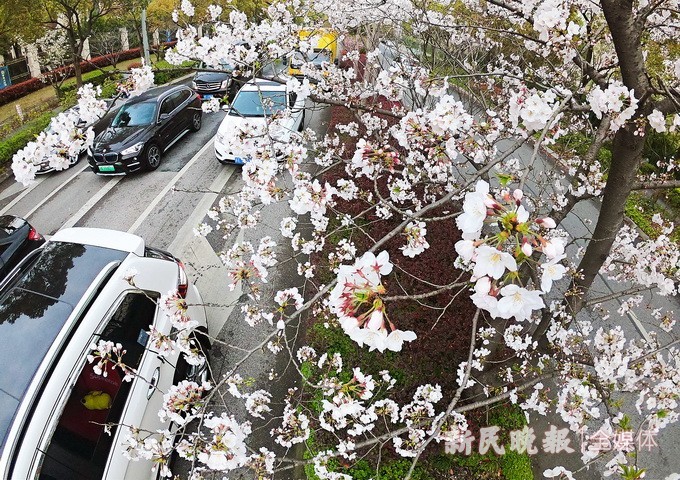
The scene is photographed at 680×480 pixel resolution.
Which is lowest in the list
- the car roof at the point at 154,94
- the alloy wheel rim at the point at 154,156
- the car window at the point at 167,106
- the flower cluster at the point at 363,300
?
→ the alloy wheel rim at the point at 154,156

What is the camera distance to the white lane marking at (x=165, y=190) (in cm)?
798

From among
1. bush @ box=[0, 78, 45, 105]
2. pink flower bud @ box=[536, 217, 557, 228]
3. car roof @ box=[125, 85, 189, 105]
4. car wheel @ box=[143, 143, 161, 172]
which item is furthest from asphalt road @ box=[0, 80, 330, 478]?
bush @ box=[0, 78, 45, 105]

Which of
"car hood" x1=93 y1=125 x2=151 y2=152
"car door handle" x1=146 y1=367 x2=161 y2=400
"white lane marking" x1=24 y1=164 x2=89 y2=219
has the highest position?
"car hood" x1=93 y1=125 x2=151 y2=152

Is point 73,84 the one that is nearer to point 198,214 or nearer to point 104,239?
point 198,214

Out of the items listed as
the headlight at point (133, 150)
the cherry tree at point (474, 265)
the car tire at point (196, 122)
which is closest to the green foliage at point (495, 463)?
the cherry tree at point (474, 265)

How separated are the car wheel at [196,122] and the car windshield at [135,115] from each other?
1.60 meters

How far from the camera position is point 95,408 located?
10.9 ft

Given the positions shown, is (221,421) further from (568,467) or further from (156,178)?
(156,178)

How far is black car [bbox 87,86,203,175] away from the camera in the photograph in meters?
9.35

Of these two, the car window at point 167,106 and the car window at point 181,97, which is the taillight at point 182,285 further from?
the car window at point 181,97

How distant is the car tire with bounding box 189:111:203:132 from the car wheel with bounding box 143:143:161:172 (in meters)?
1.98

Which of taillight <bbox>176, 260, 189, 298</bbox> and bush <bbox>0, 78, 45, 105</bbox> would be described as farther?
bush <bbox>0, 78, 45, 105</bbox>

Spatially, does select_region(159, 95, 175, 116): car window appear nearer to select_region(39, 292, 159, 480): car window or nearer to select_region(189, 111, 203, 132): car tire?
select_region(189, 111, 203, 132): car tire

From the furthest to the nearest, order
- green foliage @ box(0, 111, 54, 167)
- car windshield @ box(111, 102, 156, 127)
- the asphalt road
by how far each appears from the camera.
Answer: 1. green foliage @ box(0, 111, 54, 167)
2. car windshield @ box(111, 102, 156, 127)
3. the asphalt road
